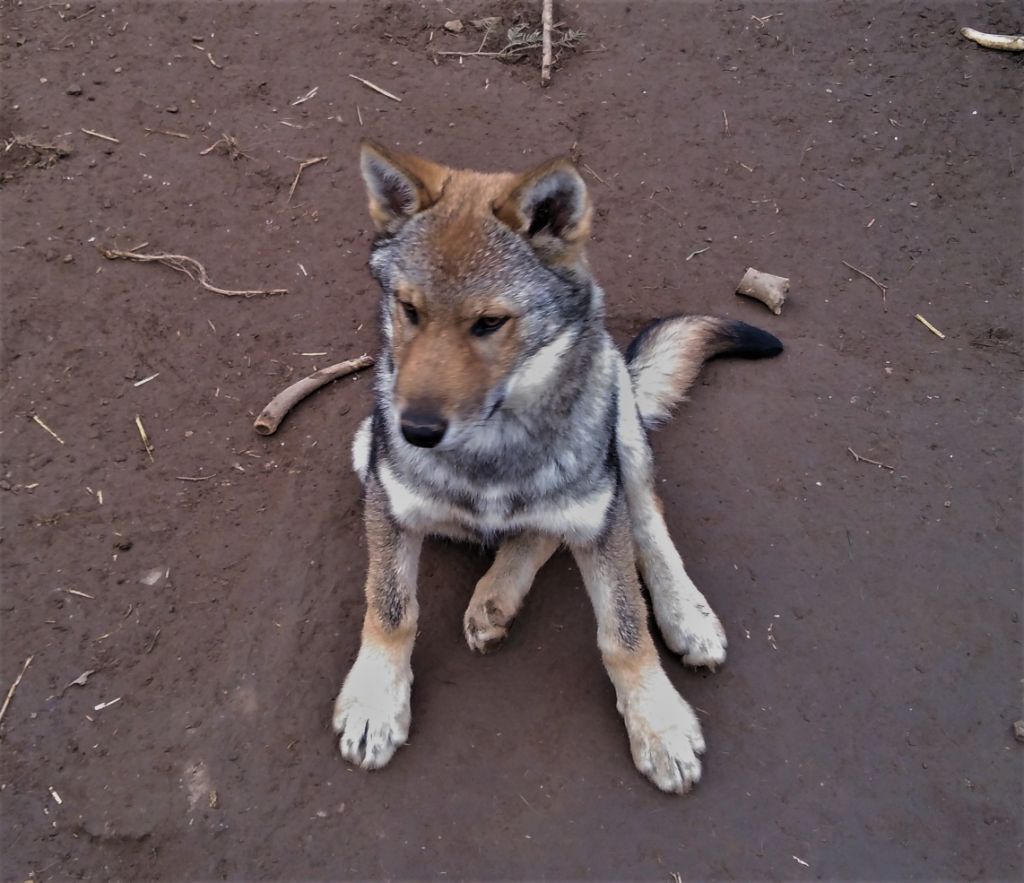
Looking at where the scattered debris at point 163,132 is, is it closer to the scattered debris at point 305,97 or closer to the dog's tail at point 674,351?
the scattered debris at point 305,97

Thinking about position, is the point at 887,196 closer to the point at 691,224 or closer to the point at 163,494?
the point at 691,224

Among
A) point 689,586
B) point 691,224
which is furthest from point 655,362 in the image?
point 691,224

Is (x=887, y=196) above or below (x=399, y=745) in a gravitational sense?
above

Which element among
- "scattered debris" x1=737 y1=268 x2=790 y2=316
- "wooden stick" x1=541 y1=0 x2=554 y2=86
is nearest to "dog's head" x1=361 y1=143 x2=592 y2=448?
"scattered debris" x1=737 y1=268 x2=790 y2=316

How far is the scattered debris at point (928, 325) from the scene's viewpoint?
5.62 m

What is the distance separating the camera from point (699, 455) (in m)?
4.95

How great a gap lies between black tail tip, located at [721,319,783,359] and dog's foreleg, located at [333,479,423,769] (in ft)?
8.50

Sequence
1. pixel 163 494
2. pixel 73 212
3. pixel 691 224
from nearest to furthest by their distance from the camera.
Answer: pixel 163 494 < pixel 73 212 < pixel 691 224

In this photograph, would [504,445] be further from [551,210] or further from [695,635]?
[695,635]

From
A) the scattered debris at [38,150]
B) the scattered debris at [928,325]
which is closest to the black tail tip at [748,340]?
the scattered debris at [928,325]

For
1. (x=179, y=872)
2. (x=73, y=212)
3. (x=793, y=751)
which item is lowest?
(x=179, y=872)

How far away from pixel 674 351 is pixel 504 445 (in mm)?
2035

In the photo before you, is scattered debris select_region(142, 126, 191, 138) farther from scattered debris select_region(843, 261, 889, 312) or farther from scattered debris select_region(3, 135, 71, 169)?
scattered debris select_region(843, 261, 889, 312)

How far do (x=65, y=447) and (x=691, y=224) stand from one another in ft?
Result: 15.4
